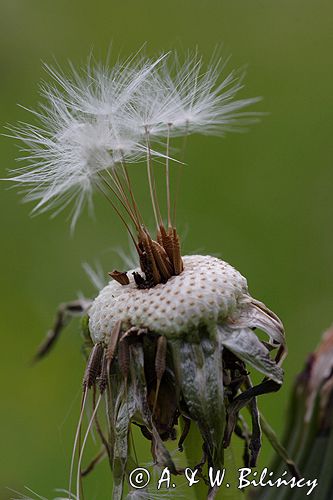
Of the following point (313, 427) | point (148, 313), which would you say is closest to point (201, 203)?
point (313, 427)

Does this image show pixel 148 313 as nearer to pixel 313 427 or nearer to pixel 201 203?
pixel 313 427

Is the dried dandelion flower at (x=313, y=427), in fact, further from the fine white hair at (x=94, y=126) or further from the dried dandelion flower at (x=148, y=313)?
the fine white hair at (x=94, y=126)

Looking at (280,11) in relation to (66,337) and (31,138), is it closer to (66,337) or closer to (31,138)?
(66,337)

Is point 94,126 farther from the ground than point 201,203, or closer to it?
farther from the ground

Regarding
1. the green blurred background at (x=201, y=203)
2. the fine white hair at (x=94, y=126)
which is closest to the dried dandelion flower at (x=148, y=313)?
the fine white hair at (x=94, y=126)

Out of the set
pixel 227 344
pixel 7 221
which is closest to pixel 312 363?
pixel 227 344

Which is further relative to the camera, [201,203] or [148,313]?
[201,203]
